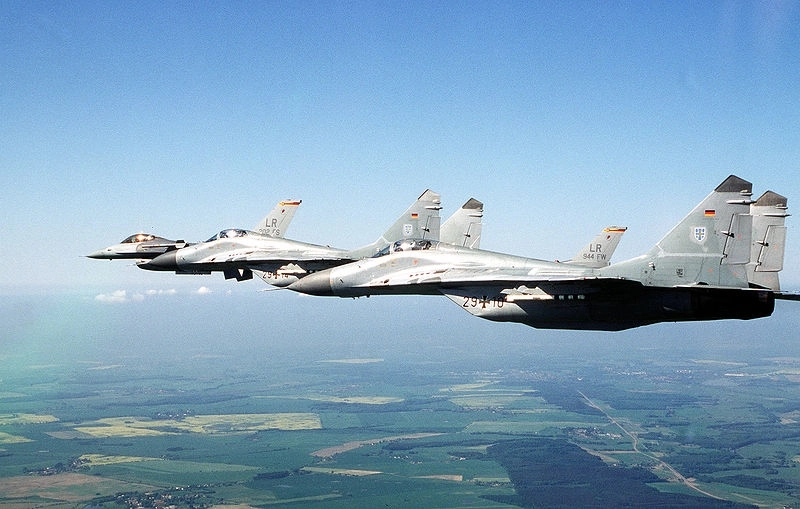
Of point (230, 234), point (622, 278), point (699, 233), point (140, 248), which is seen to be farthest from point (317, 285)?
point (140, 248)

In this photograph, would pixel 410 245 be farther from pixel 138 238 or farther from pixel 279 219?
→ pixel 138 238

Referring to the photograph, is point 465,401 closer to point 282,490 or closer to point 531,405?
point 531,405

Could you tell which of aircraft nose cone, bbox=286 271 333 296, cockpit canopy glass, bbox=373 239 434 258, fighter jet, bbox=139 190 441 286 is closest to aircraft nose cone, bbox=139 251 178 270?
fighter jet, bbox=139 190 441 286

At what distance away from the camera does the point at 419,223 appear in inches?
1774

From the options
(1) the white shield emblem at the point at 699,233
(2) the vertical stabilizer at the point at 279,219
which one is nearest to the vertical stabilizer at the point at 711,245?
(1) the white shield emblem at the point at 699,233

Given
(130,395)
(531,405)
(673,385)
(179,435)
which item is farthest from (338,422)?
(673,385)

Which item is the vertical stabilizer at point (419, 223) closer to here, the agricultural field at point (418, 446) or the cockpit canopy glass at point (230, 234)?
the cockpit canopy glass at point (230, 234)

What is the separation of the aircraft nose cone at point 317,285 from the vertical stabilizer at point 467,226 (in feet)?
42.5

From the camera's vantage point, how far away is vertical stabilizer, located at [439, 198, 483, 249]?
46688 mm

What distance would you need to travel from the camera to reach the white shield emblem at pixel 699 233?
98.8 feet

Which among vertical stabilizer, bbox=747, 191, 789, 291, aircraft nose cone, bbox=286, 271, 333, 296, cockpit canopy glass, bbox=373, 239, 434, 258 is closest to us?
vertical stabilizer, bbox=747, 191, 789, 291

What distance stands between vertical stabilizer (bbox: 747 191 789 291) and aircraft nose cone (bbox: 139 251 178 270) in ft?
107

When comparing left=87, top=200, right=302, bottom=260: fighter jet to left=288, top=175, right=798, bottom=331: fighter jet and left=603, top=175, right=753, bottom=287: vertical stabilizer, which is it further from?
left=603, top=175, right=753, bottom=287: vertical stabilizer

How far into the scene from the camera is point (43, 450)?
135250 mm
